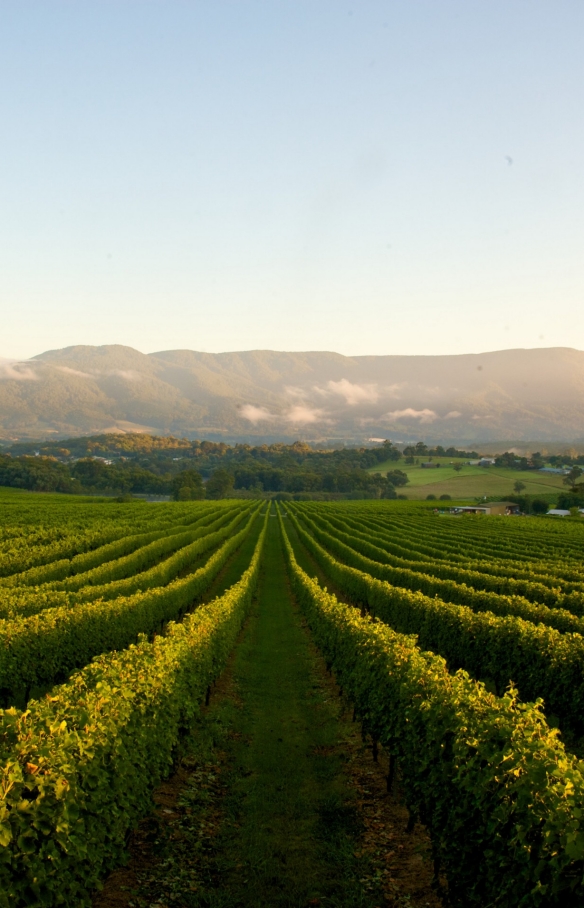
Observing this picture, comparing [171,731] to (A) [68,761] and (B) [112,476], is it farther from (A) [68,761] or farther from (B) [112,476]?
(B) [112,476]

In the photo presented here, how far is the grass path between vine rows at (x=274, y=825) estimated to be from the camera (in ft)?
27.7

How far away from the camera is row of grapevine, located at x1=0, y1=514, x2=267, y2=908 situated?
6.23 meters

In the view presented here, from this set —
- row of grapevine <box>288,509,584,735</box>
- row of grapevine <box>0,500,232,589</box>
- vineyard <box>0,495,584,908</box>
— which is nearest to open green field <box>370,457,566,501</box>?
row of grapevine <box>0,500,232,589</box>

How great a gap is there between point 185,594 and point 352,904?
20.1 meters

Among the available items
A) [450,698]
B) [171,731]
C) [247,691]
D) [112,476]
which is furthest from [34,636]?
[112,476]

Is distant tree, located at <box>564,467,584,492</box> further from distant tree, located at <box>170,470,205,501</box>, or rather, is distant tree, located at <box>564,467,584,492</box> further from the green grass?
the green grass

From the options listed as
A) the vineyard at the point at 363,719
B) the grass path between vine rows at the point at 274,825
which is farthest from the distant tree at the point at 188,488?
the grass path between vine rows at the point at 274,825

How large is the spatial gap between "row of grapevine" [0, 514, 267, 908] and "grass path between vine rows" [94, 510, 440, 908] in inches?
35.3

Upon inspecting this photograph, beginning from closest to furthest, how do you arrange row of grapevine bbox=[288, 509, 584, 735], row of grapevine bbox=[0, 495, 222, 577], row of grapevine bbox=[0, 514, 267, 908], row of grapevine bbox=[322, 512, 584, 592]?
1. row of grapevine bbox=[0, 514, 267, 908]
2. row of grapevine bbox=[288, 509, 584, 735]
3. row of grapevine bbox=[322, 512, 584, 592]
4. row of grapevine bbox=[0, 495, 222, 577]

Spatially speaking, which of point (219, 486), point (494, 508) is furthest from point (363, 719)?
point (219, 486)

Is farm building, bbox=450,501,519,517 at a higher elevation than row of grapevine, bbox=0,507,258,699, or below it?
below

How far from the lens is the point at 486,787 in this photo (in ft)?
23.4

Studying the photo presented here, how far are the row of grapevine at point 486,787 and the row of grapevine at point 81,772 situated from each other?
12.8ft

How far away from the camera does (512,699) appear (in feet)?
27.9
